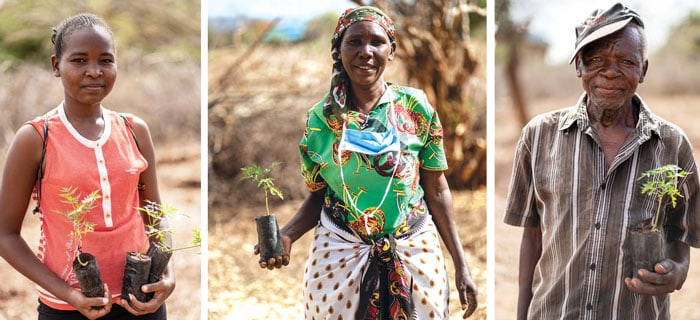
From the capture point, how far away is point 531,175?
10.3 feet

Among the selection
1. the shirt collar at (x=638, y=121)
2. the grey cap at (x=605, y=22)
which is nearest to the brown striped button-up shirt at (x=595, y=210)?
the shirt collar at (x=638, y=121)

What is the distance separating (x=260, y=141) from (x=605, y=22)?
477 cm

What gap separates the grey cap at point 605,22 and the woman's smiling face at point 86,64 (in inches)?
66.1

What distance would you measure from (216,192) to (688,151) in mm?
5107

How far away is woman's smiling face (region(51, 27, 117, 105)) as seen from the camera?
2.90 metres

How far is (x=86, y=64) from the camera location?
2898 millimetres

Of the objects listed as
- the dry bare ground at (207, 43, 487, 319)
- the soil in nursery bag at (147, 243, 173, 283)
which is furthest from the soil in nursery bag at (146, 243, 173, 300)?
the dry bare ground at (207, 43, 487, 319)

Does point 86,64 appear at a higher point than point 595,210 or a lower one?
higher

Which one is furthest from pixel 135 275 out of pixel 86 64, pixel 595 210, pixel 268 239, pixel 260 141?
pixel 260 141

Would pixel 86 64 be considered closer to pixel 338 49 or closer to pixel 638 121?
pixel 338 49

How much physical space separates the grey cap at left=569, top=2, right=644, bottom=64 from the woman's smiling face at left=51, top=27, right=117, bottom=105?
5.51 ft

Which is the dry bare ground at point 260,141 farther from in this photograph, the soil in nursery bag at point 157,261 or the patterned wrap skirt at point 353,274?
the soil in nursery bag at point 157,261

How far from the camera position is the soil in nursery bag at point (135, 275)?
2.93 m

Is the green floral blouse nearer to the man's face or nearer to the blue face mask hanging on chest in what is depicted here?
the blue face mask hanging on chest
